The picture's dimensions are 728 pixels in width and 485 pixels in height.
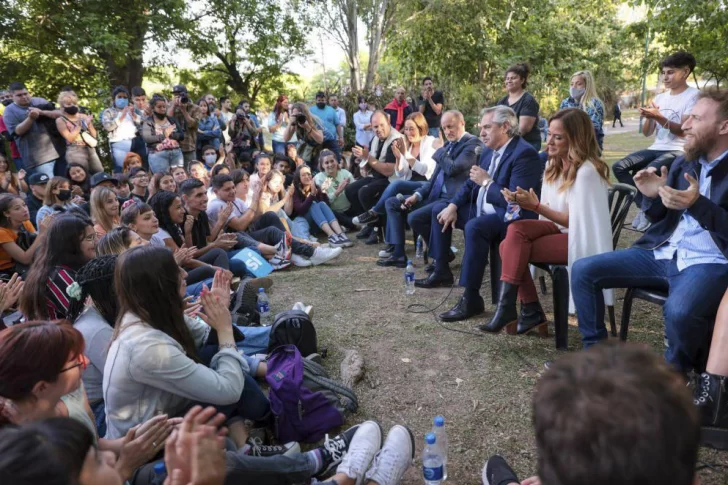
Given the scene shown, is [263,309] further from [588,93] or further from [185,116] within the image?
[185,116]

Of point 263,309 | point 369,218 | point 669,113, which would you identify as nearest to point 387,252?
point 369,218

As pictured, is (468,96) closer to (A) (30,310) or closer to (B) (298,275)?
(B) (298,275)

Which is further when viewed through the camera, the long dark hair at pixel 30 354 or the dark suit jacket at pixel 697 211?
the dark suit jacket at pixel 697 211

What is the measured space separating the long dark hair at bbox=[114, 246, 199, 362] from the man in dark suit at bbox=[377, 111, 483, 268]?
3404mm

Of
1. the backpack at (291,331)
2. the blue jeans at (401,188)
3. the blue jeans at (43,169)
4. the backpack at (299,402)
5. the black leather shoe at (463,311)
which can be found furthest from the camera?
the blue jeans at (43,169)

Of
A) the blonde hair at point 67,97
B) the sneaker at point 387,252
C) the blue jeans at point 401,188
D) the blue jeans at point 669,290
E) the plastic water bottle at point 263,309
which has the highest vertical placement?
the blonde hair at point 67,97

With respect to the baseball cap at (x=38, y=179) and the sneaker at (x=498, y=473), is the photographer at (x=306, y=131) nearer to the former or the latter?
the baseball cap at (x=38, y=179)

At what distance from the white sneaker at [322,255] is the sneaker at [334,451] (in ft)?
11.9

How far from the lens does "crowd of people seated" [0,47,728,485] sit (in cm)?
117

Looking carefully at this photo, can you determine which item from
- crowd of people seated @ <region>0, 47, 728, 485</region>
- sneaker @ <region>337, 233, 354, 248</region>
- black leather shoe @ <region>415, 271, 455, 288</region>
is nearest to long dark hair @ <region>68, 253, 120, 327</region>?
crowd of people seated @ <region>0, 47, 728, 485</region>

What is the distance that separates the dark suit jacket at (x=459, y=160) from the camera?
503 cm

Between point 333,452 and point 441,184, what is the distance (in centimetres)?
373

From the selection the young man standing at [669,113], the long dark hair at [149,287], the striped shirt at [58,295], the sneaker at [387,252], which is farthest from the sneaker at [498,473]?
the sneaker at [387,252]

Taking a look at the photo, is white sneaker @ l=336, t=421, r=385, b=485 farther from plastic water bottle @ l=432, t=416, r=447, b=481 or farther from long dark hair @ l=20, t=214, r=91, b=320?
long dark hair @ l=20, t=214, r=91, b=320
